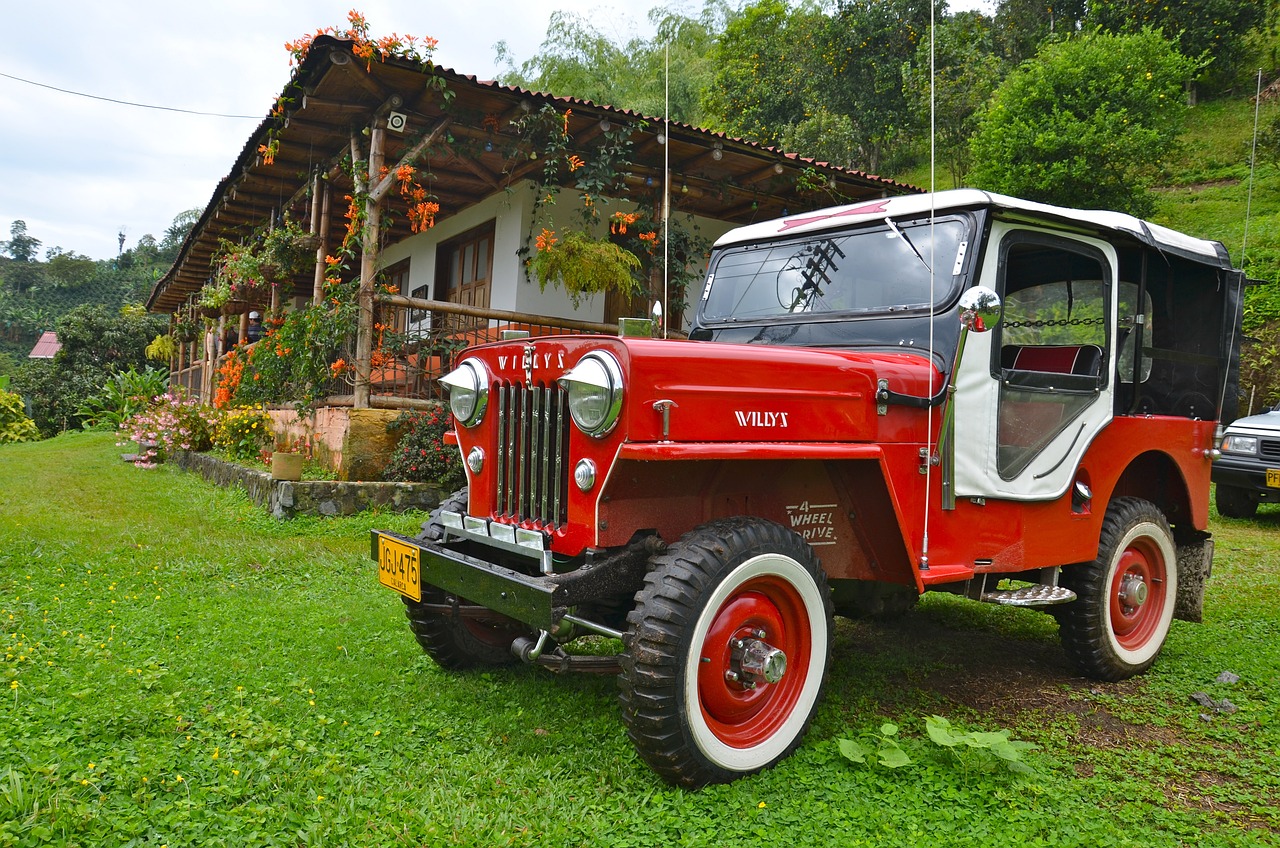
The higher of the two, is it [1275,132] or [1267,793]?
[1275,132]

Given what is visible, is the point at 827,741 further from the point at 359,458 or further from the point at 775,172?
the point at 775,172

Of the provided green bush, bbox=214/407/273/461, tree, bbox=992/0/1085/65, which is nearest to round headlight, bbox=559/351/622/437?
green bush, bbox=214/407/273/461

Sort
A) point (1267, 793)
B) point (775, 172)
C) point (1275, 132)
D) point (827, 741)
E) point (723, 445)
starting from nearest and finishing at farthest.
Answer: point (723, 445) → point (1267, 793) → point (827, 741) → point (775, 172) → point (1275, 132)

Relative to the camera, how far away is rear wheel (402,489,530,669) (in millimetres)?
3482

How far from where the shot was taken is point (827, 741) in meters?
3.22

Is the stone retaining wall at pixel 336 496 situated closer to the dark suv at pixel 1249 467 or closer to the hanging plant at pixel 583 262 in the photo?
the hanging plant at pixel 583 262

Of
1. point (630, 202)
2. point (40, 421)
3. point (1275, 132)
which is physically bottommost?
point (40, 421)

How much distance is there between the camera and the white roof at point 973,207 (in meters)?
3.62

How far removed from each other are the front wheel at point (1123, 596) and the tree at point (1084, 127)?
41.9 feet

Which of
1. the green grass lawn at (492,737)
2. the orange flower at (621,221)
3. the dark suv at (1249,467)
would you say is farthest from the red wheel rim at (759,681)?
the dark suv at (1249,467)

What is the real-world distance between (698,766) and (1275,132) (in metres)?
22.0

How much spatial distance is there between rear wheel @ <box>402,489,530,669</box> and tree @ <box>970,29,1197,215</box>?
14.8 metres

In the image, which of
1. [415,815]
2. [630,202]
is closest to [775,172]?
[630,202]

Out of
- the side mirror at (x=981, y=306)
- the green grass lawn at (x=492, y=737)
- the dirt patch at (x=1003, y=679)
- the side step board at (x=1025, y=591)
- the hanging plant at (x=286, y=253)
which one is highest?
the hanging plant at (x=286, y=253)
